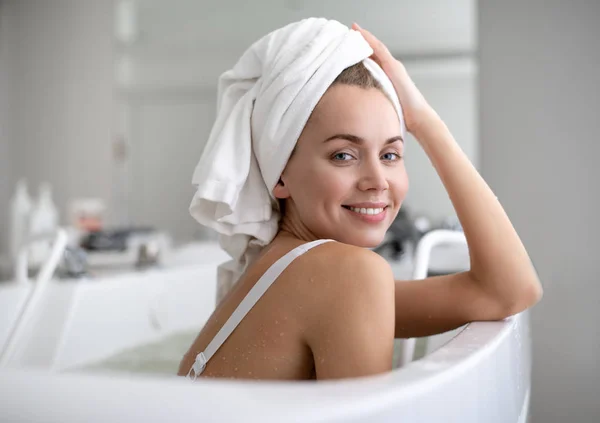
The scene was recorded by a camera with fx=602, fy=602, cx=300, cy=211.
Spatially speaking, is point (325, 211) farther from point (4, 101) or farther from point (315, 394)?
point (4, 101)

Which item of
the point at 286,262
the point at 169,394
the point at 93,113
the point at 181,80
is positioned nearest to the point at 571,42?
the point at 286,262

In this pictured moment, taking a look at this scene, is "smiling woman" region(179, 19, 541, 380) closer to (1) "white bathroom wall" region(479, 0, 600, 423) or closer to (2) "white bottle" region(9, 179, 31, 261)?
(1) "white bathroom wall" region(479, 0, 600, 423)

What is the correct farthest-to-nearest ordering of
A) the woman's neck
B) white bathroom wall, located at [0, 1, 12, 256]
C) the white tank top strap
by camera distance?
white bathroom wall, located at [0, 1, 12, 256] < the woman's neck < the white tank top strap

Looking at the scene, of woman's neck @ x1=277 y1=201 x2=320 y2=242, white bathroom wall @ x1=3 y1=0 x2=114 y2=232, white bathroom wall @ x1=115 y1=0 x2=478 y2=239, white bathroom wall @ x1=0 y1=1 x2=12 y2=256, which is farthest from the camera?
white bathroom wall @ x1=0 y1=1 x2=12 y2=256

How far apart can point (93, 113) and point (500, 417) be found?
11.8ft

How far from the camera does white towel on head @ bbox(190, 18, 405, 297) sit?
0.88 meters

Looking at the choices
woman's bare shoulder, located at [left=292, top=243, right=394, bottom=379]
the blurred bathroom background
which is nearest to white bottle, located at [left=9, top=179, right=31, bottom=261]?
the blurred bathroom background

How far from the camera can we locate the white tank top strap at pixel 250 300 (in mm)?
812

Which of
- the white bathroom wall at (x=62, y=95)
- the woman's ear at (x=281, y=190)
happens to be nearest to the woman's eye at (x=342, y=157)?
the woman's ear at (x=281, y=190)

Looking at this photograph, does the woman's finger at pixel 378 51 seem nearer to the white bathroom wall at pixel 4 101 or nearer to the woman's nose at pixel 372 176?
the woman's nose at pixel 372 176

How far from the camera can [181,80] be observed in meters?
3.51

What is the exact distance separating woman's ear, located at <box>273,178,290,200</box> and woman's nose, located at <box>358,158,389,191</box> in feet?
0.41

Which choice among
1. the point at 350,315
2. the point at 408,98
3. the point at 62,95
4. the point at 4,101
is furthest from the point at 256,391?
the point at 4,101

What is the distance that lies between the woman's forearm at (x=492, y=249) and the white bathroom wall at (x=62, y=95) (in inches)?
127
